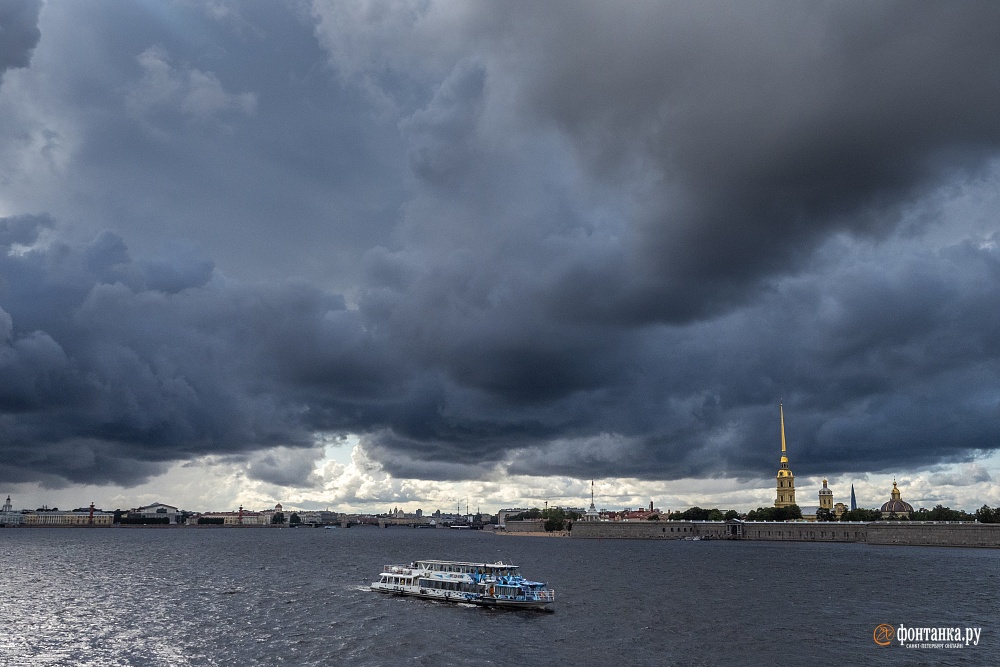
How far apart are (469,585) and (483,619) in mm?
11662

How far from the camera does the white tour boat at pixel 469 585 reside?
75688 mm

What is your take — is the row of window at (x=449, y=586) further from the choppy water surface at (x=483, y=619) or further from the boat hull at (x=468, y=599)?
the choppy water surface at (x=483, y=619)

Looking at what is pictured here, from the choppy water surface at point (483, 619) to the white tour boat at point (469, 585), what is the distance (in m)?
2.23

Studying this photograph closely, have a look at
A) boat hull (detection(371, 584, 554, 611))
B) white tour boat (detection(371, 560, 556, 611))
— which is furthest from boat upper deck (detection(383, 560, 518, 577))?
boat hull (detection(371, 584, 554, 611))

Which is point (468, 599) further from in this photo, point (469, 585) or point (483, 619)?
point (483, 619)

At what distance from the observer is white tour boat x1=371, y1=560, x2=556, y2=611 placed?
75.7 metres

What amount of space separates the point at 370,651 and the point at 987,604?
209 ft

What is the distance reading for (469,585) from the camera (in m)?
80.9

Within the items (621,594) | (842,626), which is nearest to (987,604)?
(842,626)

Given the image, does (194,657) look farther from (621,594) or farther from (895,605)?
(895,605)

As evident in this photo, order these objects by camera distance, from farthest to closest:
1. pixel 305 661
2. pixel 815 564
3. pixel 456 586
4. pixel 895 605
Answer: pixel 815 564, pixel 456 586, pixel 895 605, pixel 305 661

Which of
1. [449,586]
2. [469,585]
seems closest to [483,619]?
[469,585]

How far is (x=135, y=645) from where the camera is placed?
5375cm

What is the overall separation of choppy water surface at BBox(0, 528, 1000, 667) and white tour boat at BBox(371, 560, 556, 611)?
2228 mm
